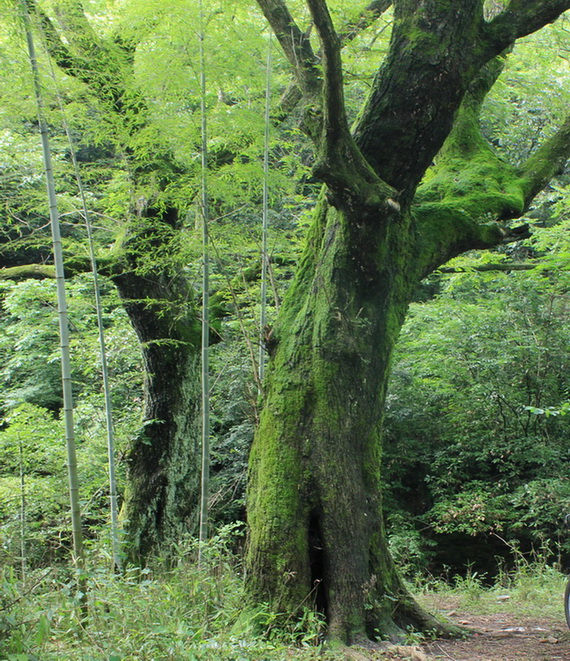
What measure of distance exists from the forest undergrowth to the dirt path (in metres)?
0.20

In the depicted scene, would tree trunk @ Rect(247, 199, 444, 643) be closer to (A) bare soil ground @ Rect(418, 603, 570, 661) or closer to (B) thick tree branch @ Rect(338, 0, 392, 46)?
(A) bare soil ground @ Rect(418, 603, 570, 661)

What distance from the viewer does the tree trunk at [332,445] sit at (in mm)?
3219

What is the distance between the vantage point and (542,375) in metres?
7.75

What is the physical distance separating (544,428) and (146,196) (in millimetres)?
5928

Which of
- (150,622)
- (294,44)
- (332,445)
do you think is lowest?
(150,622)

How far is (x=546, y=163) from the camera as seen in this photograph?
4402 mm

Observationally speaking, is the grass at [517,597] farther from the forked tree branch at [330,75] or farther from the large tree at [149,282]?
the forked tree branch at [330,75]

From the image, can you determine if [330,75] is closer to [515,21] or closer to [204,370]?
[515,21]

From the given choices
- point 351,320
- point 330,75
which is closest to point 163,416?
point 351,320

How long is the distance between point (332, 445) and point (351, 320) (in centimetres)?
79

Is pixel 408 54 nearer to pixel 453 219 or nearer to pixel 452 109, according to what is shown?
pixel 452 109

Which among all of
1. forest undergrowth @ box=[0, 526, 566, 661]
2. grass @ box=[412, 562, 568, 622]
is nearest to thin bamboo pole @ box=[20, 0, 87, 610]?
forest undergrowth @ box=[0, 526, 566, 661]

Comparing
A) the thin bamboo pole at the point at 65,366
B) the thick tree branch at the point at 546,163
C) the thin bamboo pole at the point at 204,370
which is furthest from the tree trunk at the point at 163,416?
the thick tree branch at the point at 546,163

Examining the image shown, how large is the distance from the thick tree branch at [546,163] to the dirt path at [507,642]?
3.10 meters
